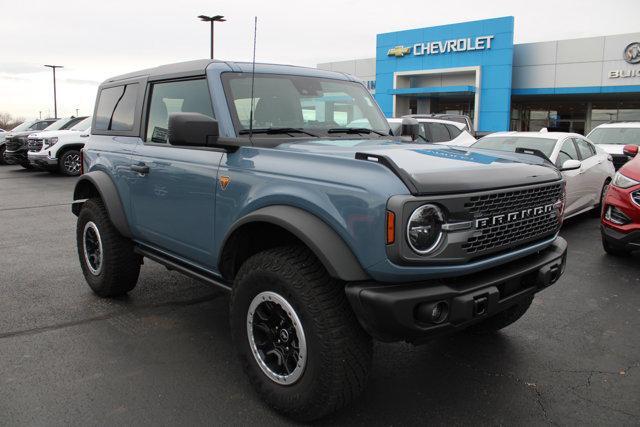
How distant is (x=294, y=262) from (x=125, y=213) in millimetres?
2115

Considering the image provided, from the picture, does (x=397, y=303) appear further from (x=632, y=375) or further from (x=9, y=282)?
(x=9, y=282)

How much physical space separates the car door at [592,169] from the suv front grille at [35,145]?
47.3 feet

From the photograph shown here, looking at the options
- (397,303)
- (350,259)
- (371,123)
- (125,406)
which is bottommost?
(125,406)

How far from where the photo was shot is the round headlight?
2.37 meters

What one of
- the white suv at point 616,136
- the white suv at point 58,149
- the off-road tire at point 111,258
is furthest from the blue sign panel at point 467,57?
the off-road tire at point 111,258

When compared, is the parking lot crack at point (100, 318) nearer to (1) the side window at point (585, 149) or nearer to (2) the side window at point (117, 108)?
(2) the side window at point (117, 108)

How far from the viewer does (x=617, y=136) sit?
12.4 metres

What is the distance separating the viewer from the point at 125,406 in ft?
9.58

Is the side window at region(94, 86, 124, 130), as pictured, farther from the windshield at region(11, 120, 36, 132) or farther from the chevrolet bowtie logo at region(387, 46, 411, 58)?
the chevrolet bowtie logo at region(387, 46, 411, 58)

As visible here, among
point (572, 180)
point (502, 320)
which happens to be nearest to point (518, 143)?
point (572, 180)

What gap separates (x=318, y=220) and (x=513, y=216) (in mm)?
1046

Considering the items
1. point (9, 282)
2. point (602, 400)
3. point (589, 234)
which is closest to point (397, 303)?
point (602, 400)

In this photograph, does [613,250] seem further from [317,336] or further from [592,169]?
[317,336]

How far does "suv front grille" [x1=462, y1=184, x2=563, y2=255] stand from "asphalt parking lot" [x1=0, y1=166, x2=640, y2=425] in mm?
949
